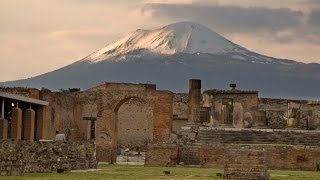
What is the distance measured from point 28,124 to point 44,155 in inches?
425

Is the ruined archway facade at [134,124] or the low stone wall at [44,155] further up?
the ruined archway facade at [134,124]

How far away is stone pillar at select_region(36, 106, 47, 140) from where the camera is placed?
1842 inches

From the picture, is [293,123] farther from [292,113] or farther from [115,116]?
[115,116]

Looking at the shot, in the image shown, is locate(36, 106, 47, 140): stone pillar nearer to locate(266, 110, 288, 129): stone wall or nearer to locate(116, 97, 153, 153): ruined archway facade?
locate(116, 97, 153, 153): ruined archway facade

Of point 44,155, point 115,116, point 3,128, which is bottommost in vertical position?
point 44,155

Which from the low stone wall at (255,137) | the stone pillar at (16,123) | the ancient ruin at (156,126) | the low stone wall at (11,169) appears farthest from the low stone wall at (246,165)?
the stone pillar at (16,123)

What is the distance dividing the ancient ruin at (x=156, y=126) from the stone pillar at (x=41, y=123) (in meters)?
0.05

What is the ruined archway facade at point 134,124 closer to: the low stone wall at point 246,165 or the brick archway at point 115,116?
the brick archway at point 115,116

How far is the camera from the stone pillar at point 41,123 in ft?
153

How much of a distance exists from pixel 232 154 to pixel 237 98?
3228cm

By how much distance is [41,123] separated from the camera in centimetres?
4691

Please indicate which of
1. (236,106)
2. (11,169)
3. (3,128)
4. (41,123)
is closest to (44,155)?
(11,169)

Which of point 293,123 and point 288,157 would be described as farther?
point 293,123

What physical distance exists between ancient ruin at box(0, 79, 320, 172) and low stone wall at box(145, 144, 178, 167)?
0.14 ft
